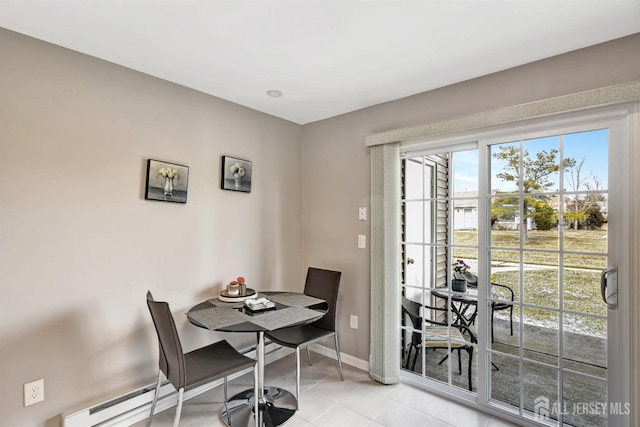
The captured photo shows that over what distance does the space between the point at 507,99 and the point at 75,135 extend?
110 inches

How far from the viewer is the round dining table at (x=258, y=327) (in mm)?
2090

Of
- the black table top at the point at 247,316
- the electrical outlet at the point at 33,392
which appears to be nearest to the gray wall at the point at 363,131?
the black table top at the point at 247,316

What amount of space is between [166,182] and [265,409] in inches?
70.3

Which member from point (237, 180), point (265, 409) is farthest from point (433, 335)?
point (237, 180)

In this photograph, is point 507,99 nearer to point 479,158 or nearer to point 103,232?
point 479,158

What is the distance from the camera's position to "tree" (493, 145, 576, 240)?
6.92 feet

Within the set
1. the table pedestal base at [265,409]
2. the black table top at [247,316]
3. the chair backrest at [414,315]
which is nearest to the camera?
the black table top at [247,316]

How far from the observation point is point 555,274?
2.10 metres

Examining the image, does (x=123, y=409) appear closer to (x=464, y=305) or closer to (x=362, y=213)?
(x=362, y=213)

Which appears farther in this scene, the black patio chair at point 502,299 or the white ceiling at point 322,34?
the black patio chair at point 502,299

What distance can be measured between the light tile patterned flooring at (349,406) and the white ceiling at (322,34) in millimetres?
2398

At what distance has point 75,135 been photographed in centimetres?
203

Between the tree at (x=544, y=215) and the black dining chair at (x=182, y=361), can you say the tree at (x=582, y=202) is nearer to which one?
the tree at (x=544, y=215)

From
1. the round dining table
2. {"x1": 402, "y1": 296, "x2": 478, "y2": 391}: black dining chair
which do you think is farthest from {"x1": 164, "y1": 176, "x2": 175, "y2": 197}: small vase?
{"x1": 402, "y1": 296, "x2": 478, "y2": 391}: black dining chair
